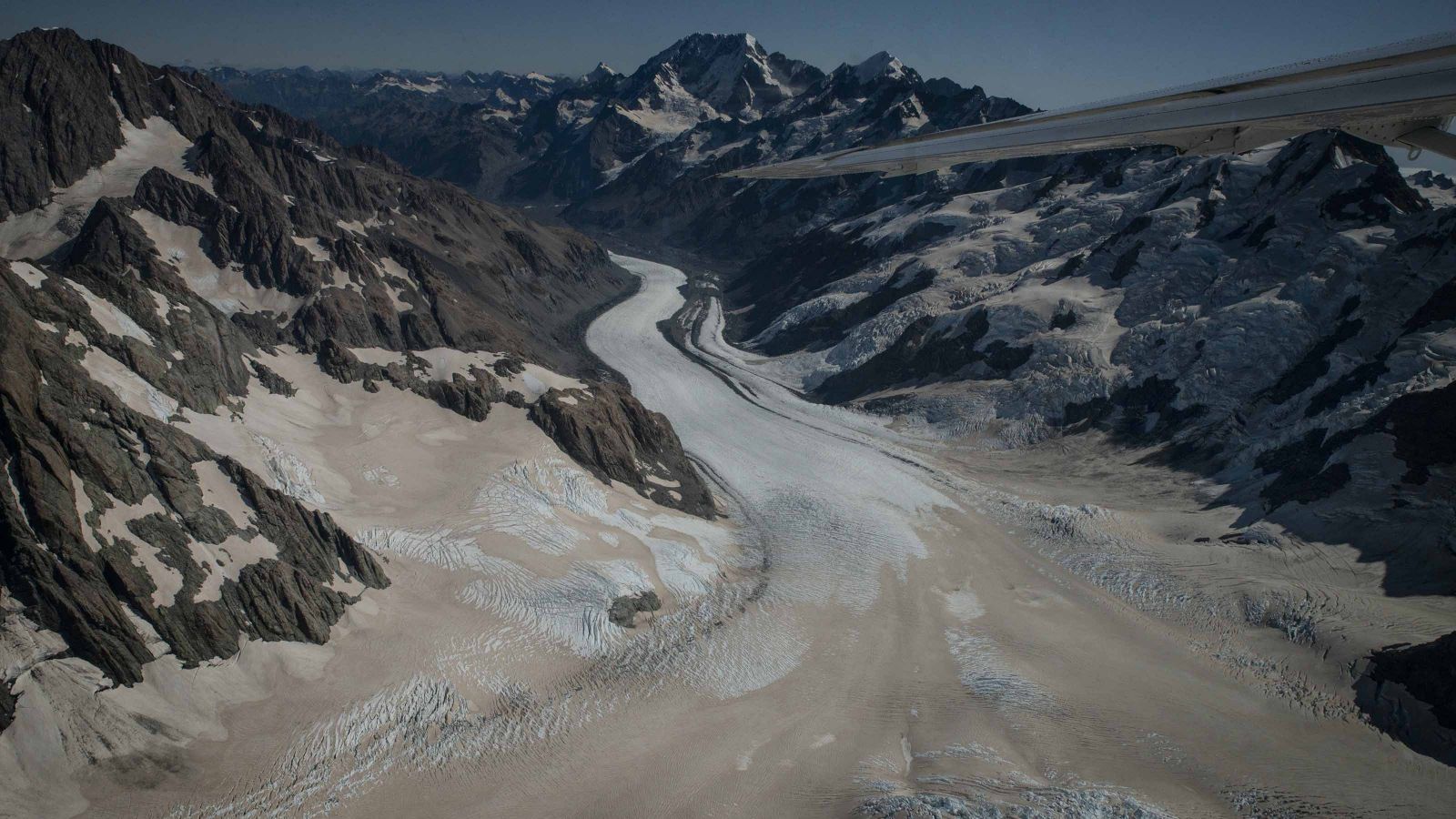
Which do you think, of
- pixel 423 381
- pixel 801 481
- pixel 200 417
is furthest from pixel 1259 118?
pixel 423 381

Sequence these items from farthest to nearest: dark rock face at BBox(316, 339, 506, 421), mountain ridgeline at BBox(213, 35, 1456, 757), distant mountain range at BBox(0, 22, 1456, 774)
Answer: dark rock face at BBox(316, 339, 506, 421)
mountain ridgeline at BBox(213, 35, 1456, 757)
distant mountain range at BBox(0, 22, 1456, 774)

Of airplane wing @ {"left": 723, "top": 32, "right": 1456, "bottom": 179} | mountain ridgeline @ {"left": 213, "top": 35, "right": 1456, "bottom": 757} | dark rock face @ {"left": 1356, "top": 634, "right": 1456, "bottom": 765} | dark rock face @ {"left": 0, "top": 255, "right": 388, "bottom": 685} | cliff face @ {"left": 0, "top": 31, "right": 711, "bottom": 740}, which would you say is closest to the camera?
airplane wing @ {"left": 723, "top": 32, "right": 1456, "bottom": 179}

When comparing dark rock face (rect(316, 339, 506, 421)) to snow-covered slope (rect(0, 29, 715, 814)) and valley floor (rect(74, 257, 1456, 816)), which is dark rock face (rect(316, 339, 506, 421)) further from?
valley floor (rect(74, 257, 1456, 816))

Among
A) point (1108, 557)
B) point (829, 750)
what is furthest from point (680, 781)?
point (1108, 557)

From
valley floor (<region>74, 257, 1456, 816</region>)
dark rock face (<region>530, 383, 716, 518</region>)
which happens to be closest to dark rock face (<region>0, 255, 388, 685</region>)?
valley floor (<region>74, 257, 1456, 816</region>)

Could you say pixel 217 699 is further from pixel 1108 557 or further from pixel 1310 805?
pixel 1108 557

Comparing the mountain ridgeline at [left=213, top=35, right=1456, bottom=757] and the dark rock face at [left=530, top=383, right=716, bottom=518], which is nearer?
the mountain ridgeline at [left=213, top=35, right=1456, bottom=757]
